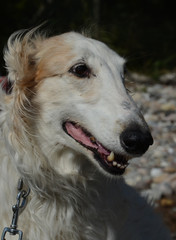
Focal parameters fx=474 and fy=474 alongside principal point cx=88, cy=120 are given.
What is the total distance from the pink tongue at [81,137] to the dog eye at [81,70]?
0.34 m

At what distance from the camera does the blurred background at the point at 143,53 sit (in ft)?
17.7

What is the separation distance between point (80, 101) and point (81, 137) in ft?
0.78

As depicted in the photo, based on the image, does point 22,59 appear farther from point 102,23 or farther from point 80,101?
point 102,23

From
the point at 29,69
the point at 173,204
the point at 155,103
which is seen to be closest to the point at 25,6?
the point at 155,103

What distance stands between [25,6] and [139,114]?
9070 mm

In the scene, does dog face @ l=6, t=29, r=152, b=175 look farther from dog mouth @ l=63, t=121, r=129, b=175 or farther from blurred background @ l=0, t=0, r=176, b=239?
blurred background @ l=0, t=0, r=176, b=239

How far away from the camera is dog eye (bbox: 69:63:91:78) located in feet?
10.4

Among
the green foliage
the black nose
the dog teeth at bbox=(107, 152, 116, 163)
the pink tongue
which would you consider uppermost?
the black nose

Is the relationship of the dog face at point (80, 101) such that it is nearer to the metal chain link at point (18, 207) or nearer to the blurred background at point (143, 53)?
the metal chain link at point (18, 207)

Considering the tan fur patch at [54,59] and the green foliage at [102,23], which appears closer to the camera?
the tan fur patch at [54,59]

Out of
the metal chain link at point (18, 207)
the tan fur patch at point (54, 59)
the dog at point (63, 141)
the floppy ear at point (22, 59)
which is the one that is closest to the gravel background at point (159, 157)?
the dog at point (63, 141)

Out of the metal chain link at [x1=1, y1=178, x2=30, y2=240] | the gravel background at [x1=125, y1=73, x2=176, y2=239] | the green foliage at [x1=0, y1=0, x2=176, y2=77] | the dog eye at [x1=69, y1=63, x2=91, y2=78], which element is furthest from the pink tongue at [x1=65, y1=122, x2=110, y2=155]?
the green foliage at [x1=0, y1=0, x2=176, y2=77]

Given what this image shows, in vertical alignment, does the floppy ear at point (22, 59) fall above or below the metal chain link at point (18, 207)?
above

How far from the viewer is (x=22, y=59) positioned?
10.8 ft
